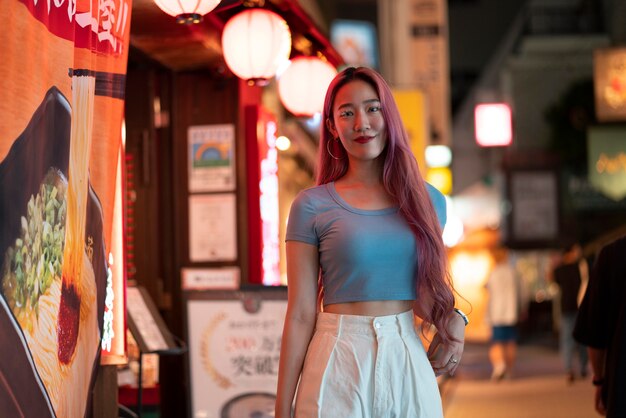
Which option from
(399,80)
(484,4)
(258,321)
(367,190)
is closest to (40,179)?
(367,190)

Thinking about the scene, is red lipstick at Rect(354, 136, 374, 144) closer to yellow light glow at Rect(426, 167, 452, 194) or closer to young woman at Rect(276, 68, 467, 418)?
young woman at Rect(276, 68, 467, 418)

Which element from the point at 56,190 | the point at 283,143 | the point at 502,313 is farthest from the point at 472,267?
the point at 56,190

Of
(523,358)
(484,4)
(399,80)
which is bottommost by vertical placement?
(523,358)

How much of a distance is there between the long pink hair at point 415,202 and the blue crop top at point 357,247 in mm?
39

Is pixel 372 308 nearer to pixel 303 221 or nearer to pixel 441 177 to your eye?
pixel 303 221

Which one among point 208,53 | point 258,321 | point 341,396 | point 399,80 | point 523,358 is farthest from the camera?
point 523,358

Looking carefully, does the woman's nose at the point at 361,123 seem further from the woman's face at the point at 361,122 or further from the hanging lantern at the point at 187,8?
the hanging lantern at the point at 187,8

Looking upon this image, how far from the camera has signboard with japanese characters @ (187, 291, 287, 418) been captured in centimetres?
686

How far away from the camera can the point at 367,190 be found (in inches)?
145

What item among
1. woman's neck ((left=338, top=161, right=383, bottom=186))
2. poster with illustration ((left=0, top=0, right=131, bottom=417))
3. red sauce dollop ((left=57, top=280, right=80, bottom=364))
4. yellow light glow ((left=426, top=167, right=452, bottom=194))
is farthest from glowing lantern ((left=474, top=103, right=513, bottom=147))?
woman's neck ((left=338, top=161, right=383, bottom=186))

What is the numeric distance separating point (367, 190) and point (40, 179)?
135 centimetres

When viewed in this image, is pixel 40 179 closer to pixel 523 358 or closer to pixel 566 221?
pixel 523 358

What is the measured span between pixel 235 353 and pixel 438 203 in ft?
11.3

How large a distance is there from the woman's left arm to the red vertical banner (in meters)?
5.62
